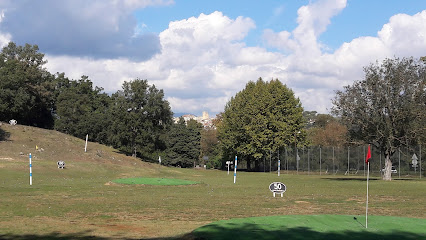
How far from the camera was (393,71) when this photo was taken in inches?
1807

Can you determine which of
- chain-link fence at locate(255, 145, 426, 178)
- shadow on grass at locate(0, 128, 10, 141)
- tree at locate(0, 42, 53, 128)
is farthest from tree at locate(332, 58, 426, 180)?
tree at locate(0, 42, 53, 128)

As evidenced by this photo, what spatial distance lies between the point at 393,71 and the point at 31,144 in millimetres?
47438

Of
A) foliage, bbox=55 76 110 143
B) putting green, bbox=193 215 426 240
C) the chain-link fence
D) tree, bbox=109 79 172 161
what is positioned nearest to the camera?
putting green, bbox=193 215 426 240

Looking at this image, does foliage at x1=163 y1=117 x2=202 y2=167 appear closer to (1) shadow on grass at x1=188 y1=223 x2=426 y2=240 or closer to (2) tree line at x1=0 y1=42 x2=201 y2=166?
(2) tree line at x1=0 y1=42 x2=201 y2=166

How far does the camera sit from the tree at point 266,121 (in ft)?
248

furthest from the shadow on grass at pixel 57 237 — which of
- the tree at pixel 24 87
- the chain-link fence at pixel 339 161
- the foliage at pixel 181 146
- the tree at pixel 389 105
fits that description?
the foliage at pixel 181 146

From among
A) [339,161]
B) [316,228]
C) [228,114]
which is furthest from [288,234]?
[228,114]

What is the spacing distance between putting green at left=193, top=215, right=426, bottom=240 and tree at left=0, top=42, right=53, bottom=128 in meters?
69.8

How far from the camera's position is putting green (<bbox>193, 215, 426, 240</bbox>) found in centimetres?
1281

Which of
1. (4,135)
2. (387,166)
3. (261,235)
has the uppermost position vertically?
(4,135)

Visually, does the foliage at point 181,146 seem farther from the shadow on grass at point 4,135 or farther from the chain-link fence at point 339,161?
the shadow on grass at point 4,135

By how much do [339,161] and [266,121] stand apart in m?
12.7

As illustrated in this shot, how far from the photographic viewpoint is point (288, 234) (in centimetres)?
1297

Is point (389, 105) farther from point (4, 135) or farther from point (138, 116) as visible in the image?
point (4, 135)
